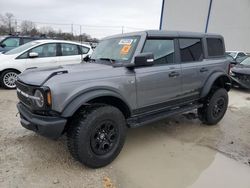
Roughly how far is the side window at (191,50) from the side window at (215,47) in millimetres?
286

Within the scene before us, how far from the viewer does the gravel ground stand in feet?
10.8

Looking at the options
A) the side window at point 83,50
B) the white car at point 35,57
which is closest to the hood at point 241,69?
the side window at point 83,50

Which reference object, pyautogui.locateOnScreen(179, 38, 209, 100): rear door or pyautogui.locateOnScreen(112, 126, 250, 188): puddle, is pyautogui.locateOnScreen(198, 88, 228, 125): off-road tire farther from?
pyautogui.locateOnScreen(112, 126, 250, 188): puddle

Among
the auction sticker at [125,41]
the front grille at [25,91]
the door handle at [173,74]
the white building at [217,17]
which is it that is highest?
the white building at [217,17]

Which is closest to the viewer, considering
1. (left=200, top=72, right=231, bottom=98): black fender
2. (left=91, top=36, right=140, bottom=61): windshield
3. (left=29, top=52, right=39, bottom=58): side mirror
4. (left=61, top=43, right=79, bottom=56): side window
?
(left=91, top=36, right=140, bottom=61): windshield

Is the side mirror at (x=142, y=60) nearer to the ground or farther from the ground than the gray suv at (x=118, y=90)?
farther from the ground

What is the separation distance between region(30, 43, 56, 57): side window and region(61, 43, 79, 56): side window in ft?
1.07

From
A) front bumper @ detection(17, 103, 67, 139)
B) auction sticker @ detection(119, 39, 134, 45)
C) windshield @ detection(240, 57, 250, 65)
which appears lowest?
windshield @ detection(240, 57, 250, 65)

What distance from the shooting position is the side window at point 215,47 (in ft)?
17.6

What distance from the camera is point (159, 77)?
420cm

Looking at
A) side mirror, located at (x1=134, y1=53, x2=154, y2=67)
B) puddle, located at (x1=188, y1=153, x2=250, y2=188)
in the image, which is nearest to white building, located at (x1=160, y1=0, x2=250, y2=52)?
puddle, located at (x1=188, y1=153, x2=250, y2=188)

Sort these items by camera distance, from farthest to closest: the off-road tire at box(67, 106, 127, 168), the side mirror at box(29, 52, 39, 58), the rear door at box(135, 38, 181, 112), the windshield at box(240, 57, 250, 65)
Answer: the windshield at box(240, 57, 250, 65) < the side mirror at box(29, 52, 39, 58) < the rear door at box(135, 38, 181, 112) < the off-road tire at box(67, 106, 127, 168)

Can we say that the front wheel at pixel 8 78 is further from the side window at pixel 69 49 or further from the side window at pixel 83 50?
the side window at pixel 83 50

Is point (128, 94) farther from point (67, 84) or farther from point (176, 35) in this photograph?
point (176, 35)
